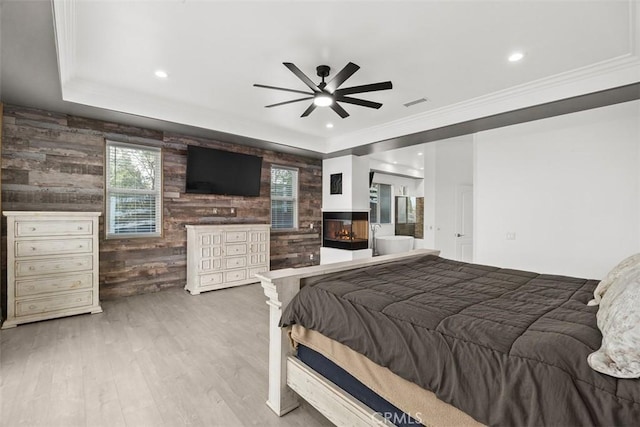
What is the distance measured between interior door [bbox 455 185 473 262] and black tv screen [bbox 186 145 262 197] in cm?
411

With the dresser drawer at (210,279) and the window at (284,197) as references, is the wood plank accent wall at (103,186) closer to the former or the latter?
the window at (284,197)

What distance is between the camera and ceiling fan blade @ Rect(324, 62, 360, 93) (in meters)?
2.49

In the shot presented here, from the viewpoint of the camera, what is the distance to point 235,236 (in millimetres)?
4953

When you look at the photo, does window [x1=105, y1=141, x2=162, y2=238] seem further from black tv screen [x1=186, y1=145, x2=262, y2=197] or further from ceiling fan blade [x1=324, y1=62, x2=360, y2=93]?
ceiling fan blade [x1=324, y1=62, x2=360, y2=93]

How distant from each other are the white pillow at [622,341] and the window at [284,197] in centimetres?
545

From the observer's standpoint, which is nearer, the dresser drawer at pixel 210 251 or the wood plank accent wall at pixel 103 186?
the wood plank accent wall at pixel 103 186

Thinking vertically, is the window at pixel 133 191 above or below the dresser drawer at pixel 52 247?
above

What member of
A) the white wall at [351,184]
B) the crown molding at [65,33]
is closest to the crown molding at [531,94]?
the white wall at [351,184]

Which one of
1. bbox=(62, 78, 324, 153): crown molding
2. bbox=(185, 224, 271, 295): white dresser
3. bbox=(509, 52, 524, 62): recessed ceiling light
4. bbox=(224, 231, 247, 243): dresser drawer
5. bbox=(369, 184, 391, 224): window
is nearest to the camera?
bbox=(509, 52, 524, 62): recessed ceiling light

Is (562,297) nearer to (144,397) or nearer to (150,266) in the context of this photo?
(144,397)

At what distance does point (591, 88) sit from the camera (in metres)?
3.08

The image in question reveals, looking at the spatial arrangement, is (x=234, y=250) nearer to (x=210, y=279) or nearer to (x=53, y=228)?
(x=210, y=279)

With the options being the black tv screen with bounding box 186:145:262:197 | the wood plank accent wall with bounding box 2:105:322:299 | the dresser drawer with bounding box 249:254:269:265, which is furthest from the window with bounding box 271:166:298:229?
the dresser drawer with bounding box 249:254:269:265

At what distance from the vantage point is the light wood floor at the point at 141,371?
188 cm
